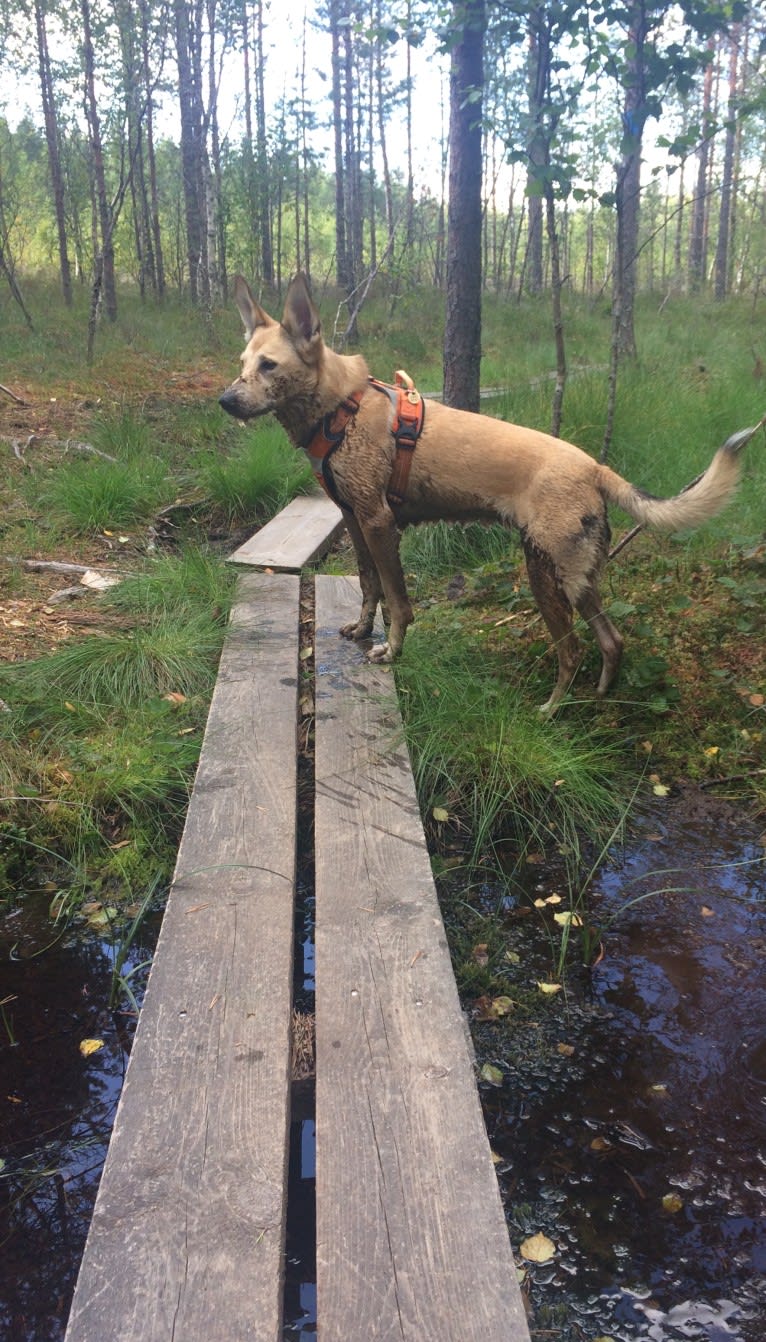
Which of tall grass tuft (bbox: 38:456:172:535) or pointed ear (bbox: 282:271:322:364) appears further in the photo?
tall grass tuft (bbox: 38:456:172:535)

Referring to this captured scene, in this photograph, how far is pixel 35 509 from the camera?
6.11 m

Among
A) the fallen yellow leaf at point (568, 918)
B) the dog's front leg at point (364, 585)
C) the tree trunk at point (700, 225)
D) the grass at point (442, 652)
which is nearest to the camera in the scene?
the fallen yellow leaf at point (568, 918)

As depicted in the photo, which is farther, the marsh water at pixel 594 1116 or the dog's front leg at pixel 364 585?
the dog's front leg at pixel 364 585

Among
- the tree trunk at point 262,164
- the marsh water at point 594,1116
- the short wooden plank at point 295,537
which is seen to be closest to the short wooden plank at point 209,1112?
the marsh water at point 594,1116

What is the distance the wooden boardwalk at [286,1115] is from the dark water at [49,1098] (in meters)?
0.36

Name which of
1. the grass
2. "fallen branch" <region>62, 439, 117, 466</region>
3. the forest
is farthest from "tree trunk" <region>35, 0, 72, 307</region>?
"fallen branch" <region>62, 439, 117, 466</region>

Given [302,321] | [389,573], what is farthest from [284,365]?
[389,573]

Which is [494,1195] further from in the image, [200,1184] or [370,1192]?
[200,1184]

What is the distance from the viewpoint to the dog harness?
3686mm

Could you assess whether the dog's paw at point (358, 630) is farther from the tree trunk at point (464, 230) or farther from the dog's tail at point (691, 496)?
the tree trunk at point (464, 230)

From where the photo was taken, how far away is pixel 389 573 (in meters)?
3.81

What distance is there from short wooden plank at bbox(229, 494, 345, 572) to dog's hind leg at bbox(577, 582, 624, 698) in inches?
83.3

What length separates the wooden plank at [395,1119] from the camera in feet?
4.19

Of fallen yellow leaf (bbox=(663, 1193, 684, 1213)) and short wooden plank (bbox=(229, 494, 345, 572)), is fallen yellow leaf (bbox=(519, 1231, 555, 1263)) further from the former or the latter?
short wooden plank (bbox=(229, 494, 345, 572))
